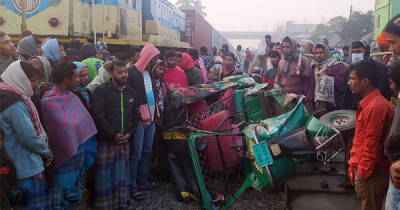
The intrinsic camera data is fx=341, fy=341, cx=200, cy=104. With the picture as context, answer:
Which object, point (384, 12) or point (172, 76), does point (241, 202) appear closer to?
point (172, 76)

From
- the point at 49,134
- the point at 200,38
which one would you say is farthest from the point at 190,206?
the point at 200,38

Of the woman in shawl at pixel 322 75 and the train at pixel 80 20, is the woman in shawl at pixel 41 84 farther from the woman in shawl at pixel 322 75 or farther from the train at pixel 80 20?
the woman in shawl at pixel 322 75

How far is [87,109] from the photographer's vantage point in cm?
371

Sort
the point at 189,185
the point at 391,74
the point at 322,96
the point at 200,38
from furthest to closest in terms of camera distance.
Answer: the point at 200,38, the point at 322,96, the point at 189,185, the point at 391,74

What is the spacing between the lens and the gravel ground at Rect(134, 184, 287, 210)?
4.01 metres

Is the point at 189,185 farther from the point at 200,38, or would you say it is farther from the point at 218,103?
the point at 200,38

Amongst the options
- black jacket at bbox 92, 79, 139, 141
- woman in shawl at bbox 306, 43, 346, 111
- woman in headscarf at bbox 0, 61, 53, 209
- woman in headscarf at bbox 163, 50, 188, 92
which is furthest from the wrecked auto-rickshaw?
woman in headscarf at bbox 0, 61, 53, 209

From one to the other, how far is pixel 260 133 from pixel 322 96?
2042 millimetres

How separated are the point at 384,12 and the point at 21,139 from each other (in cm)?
2325

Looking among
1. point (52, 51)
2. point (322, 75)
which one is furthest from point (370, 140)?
point (52, 51)

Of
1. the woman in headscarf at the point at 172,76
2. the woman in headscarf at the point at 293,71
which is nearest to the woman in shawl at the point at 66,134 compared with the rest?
the woman in headscarf at the point at 172,76

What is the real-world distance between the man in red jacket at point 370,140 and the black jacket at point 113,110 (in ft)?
7.79

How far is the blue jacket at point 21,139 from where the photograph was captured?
2629 mm

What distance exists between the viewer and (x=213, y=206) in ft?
12.3
